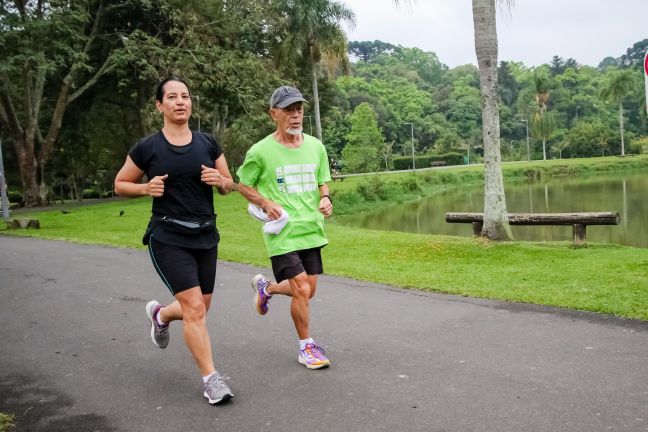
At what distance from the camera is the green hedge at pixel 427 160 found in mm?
78356

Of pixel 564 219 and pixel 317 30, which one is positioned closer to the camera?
pixel 564 219

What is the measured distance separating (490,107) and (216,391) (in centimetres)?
967

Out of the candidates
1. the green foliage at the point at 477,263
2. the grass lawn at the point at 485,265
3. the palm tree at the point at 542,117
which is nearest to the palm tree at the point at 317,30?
the green foliage at the point at 477,263

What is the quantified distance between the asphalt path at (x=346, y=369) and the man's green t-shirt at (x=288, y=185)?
3.17 feet

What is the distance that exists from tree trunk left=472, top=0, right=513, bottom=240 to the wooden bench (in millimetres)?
899

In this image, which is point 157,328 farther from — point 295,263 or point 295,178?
point 295,178

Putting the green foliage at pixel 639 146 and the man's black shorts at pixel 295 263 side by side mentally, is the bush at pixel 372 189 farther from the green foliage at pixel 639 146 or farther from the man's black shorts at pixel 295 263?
the green foliage at pixel 639 146

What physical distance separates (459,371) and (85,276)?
6922 millimetres

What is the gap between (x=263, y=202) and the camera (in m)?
4.60

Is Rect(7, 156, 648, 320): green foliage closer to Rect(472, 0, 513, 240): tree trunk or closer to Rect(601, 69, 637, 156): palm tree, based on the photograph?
Rect(472, 0, 513, 240): tree trunk

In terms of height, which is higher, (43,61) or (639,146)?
(43,61)

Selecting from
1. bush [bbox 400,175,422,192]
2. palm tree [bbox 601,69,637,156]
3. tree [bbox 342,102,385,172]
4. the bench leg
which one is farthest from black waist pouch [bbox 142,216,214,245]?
palm tree [bbox 601,69,637,156]

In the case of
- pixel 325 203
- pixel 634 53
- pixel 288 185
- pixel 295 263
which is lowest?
pixel 295 263

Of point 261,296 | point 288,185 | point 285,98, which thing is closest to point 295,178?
point 288,185
